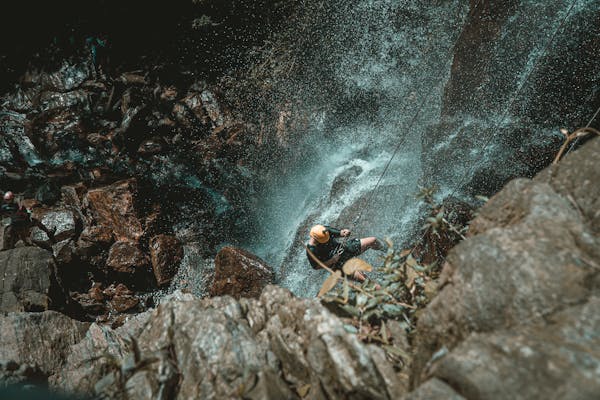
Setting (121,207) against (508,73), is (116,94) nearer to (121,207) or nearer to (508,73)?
(121,207)

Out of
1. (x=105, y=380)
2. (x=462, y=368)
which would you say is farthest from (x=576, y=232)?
(x=105, y=380)

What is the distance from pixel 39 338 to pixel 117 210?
555cm

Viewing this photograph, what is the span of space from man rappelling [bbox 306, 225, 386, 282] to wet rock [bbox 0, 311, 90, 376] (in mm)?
3728

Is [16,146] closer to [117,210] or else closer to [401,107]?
[117,210]

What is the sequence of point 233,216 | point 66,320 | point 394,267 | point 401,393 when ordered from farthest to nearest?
1. point 233,216
2. point 66,320
3. point 394,267
4. point 401,393

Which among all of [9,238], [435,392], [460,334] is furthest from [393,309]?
[9,238]

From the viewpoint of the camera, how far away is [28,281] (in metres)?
7.21

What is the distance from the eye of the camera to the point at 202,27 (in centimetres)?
1242

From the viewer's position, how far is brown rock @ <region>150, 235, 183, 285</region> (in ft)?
28.6

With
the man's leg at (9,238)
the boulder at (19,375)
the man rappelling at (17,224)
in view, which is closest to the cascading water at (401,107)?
the boulder at (19,375)

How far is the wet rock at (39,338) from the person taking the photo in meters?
3.83

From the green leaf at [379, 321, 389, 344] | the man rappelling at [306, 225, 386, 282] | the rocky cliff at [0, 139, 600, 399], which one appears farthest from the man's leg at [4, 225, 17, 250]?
the green leaf at [379, 321, 389, 344]

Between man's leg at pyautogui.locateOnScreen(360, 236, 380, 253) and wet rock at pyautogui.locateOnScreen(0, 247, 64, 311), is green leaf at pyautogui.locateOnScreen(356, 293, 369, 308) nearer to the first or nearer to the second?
man's leg at pyautogui.locateOnScreen(360, 236, 380, 253)

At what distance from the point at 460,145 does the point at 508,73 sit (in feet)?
6.05
